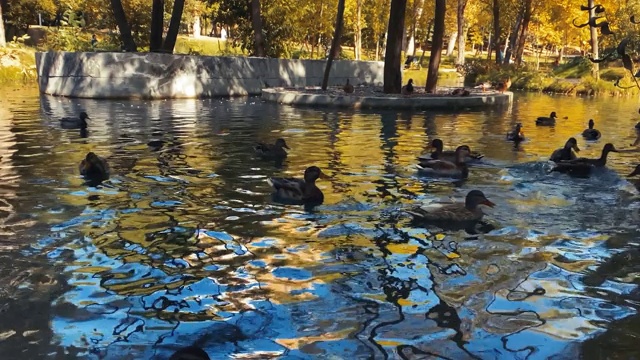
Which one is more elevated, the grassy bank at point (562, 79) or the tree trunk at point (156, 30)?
the tree trunk at point (156, 30)

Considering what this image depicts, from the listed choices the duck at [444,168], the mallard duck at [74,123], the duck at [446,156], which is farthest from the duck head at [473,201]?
the mallard duck at [74,123]

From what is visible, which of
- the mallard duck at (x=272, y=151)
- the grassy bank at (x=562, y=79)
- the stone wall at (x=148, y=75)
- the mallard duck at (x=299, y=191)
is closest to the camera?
the mallard duck at (x=299, y=191)

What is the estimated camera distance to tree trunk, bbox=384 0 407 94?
22.2 meters

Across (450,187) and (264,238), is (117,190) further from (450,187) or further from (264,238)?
(450,187)

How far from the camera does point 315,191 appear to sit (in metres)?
8.34

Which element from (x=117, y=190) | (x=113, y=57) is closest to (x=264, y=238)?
(x=117, y=190)

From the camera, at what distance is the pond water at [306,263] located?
14.6 feet

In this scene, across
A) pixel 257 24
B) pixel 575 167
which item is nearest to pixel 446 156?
pixel 575 167

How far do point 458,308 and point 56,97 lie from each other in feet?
82.5

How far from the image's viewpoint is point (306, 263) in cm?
597

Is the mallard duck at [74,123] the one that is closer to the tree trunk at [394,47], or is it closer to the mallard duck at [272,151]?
the mallard duck at [272,151]

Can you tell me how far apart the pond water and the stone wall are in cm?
1425

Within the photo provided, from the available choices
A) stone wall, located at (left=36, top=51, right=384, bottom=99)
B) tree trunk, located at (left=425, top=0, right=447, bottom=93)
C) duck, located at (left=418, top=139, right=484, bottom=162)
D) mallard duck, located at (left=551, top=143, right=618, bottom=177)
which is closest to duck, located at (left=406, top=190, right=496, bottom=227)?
duck, located at (left=418, top=139, right=484, bottom=162)

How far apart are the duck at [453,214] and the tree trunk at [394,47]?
52.1ft
